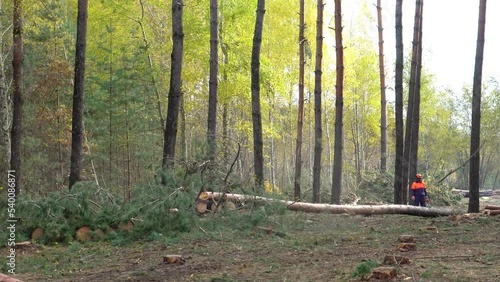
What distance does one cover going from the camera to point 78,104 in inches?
531

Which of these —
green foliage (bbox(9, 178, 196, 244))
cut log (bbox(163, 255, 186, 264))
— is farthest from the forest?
cut log (bbox(163, 255, 186, 264))

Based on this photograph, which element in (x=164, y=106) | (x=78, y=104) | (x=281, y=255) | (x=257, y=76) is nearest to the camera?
(x=281, y=255)

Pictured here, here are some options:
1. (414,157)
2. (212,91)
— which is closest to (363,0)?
(414,157)

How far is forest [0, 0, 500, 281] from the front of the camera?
10.9 metres

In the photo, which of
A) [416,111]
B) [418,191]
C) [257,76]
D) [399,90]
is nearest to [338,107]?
[399,90]

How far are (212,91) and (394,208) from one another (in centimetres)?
620

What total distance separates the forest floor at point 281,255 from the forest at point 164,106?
0.66 m

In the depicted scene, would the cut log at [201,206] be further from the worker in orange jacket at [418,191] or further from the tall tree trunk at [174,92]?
the worker in orange jacket at [418,191]

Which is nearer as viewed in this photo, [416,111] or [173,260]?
[173,260]

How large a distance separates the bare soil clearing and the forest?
698 mm

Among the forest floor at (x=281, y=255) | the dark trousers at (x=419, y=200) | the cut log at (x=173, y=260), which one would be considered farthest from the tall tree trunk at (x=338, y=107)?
the cut log at (x=173, y=260)

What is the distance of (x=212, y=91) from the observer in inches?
653

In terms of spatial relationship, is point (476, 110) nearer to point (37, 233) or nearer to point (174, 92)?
point (174, 92)

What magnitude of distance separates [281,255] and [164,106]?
20098 mm
